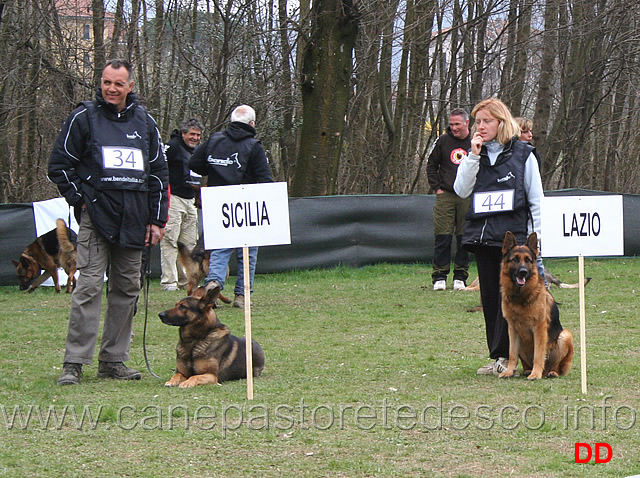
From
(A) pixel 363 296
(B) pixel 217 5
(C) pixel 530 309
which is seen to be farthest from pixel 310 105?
(C) pixel 530 309

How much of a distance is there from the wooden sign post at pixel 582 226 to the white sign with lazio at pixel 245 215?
5.63 ft

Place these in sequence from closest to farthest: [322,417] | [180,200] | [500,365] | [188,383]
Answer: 1. [322,417]
2. [188,383]
3. [500,365]
4. [180,200]

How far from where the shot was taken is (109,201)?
596 cm

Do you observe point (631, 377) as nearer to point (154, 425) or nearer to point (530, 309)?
point (530, 309)

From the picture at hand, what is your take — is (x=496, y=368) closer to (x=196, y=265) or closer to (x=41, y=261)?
(x=196, y=265)

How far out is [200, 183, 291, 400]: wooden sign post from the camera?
5574 mm

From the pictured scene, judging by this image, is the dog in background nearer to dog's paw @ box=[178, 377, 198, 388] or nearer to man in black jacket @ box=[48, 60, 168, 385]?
man in black jacket @ box=[48, 60, 168, 385]

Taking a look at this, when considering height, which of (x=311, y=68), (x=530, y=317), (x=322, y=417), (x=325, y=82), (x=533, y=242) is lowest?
(x=322, y=417)

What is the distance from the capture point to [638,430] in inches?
176

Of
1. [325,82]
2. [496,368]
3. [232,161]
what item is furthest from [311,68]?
[496,368]

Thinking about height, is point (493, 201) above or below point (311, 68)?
below

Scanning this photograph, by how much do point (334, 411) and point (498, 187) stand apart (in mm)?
2058

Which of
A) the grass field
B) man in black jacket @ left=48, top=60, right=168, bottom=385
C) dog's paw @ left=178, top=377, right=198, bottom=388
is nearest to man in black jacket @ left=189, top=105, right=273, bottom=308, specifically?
the grass field

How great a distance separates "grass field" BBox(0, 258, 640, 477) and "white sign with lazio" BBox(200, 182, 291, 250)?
101 centimetres
